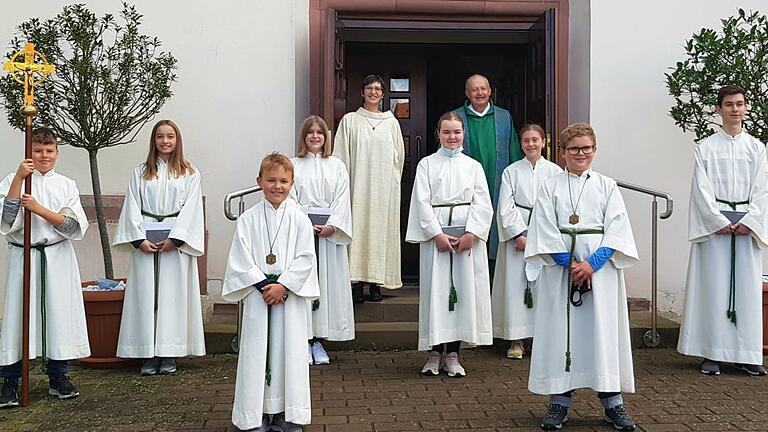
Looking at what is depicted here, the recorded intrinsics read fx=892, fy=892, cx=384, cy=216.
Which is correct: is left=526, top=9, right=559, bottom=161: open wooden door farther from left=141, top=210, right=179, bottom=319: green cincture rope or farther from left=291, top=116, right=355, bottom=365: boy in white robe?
left=141, top=210, right=179, bottom=319: green cincture rope

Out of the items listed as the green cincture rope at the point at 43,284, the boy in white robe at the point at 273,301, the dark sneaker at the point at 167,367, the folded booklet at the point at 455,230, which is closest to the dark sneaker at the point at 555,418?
the boy in white robe at the point at 273,301

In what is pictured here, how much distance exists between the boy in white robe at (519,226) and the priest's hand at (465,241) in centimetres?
75

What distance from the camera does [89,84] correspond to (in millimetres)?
6863

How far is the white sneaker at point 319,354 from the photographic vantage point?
6859mm

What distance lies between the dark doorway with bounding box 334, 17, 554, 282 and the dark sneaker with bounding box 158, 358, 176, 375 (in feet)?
11.3

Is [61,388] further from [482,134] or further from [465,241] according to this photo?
[482,134]

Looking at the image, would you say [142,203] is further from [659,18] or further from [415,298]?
[659,18]

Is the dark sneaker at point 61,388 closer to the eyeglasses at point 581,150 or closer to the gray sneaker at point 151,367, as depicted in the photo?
the gray sneaker at point 151,367

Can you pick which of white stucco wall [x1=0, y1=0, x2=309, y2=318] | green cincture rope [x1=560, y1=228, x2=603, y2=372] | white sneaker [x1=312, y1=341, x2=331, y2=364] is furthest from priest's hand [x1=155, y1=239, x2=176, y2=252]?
green cincture rope [x1=560, y1=228, x2=603, y2=372]

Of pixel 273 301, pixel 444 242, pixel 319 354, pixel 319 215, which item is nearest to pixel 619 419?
pixel 444 242

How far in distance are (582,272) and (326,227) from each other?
2.40 m

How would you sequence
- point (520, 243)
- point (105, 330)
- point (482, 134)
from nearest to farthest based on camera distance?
point (105, 330)
point (520, 243)
point (482, 134)

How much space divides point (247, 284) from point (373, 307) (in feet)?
10.6

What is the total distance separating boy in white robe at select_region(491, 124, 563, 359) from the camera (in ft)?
23.0
